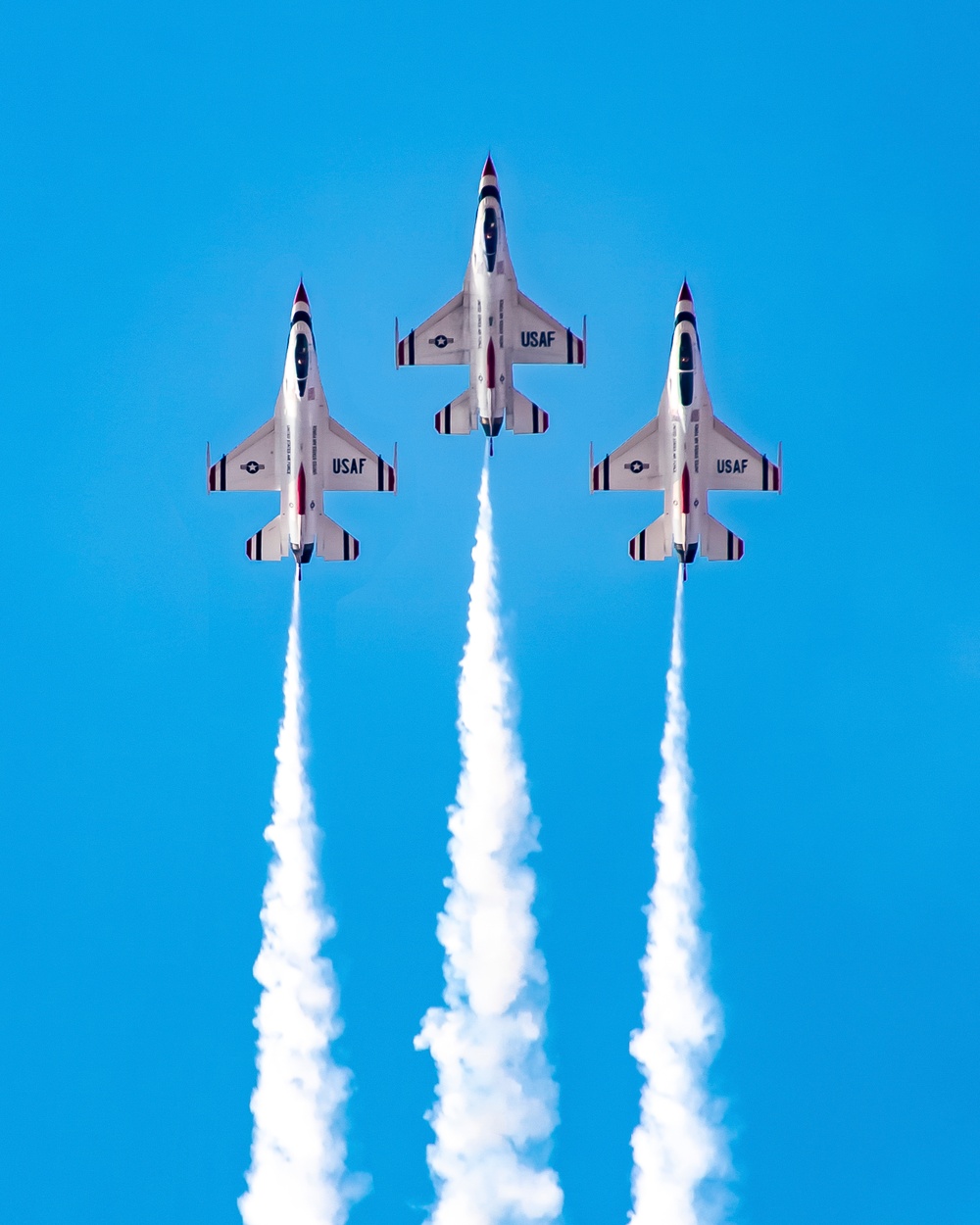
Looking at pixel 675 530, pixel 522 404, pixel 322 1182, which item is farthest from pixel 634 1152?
pixel 522 404

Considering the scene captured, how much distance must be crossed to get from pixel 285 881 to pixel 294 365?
11.7m

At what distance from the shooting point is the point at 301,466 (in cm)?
4794

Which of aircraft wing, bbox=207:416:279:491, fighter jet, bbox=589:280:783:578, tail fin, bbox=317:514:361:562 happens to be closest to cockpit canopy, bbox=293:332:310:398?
aircraft wing, bbox=207:416:279:491

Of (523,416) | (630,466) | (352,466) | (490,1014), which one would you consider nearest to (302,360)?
(352,466)

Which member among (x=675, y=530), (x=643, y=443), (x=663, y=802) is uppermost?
(x=643, y=443)

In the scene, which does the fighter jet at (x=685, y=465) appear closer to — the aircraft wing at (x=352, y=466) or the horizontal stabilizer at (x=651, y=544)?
the horizontal stabilizer at (x=651, y=544)

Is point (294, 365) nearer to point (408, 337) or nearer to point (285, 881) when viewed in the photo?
point (408, 337)

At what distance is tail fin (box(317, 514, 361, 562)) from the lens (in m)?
50.6

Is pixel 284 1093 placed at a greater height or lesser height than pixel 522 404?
lesser

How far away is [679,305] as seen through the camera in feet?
161

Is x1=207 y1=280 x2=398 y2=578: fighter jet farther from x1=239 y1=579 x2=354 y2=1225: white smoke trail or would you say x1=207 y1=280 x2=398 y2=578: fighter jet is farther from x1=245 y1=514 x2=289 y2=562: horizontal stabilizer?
x1=239 y1=579 x2=354 y2=1225: white smoke trail

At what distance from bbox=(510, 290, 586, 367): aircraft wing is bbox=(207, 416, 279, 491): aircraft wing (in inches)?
242

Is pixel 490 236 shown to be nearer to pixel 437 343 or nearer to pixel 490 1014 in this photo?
pixel 437 343

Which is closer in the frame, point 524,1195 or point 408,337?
point 524,1195
